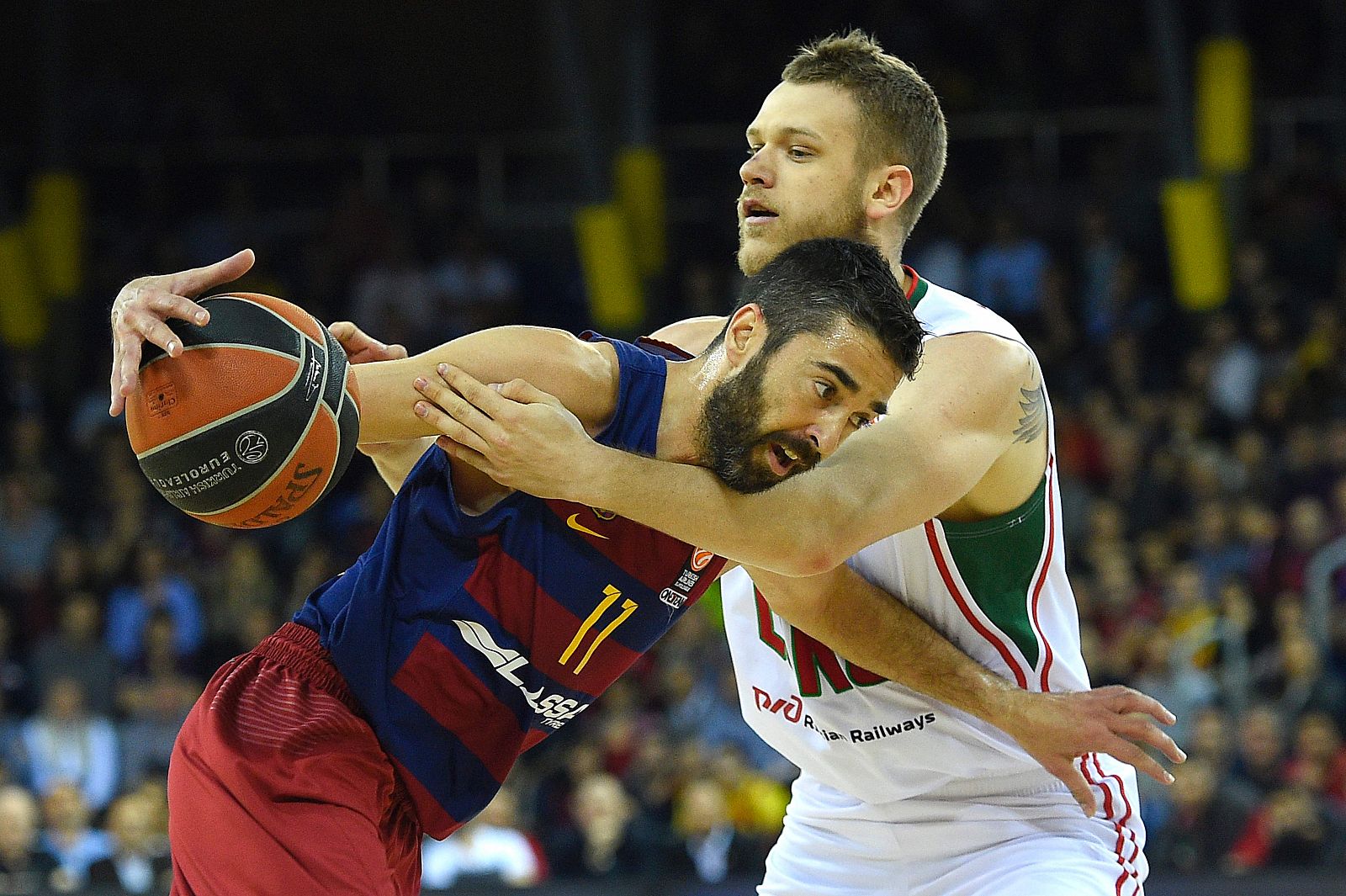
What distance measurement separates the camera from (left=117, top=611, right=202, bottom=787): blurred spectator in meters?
11.0

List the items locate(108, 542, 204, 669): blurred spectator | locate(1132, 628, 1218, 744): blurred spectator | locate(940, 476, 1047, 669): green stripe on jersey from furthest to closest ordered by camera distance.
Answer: locate(108, 542, 204, 669): blurred spectator, locate(1132, 628, 1218, 744): blurred spectator, locate(940, 476, 1047, 669): green stripe on jersey

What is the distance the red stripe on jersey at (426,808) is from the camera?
11.6ft

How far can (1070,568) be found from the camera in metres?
11.7

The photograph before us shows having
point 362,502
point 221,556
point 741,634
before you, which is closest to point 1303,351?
point 362,502

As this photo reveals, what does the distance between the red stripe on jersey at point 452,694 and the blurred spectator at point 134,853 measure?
6010 millimetres

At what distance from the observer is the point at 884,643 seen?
395 cm

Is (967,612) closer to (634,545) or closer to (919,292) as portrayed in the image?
(919,292)

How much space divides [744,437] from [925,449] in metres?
0.40

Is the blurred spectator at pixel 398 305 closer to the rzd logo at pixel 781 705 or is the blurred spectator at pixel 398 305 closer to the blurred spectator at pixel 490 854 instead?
the blurred spectator at pixel 490 854

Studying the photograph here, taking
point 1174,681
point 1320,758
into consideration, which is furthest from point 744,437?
point 1174,681

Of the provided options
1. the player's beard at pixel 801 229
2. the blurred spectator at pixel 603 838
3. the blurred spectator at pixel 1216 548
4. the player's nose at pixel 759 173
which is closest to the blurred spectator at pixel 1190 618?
the blurred spectator at pixel 1216 548

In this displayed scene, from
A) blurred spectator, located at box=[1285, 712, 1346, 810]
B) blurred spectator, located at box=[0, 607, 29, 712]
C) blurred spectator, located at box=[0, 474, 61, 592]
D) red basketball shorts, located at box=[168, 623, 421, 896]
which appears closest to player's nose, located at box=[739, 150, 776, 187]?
red basketball shorts, located at box=[168, 623, 421, 896]

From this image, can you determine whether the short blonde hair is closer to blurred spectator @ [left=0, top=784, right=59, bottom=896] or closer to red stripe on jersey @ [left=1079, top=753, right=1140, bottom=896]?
red stripe on jersey @ [left=1079, top=753, right=1140, bottom=896]

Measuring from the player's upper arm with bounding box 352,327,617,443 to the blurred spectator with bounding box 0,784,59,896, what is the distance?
663 centimetres
